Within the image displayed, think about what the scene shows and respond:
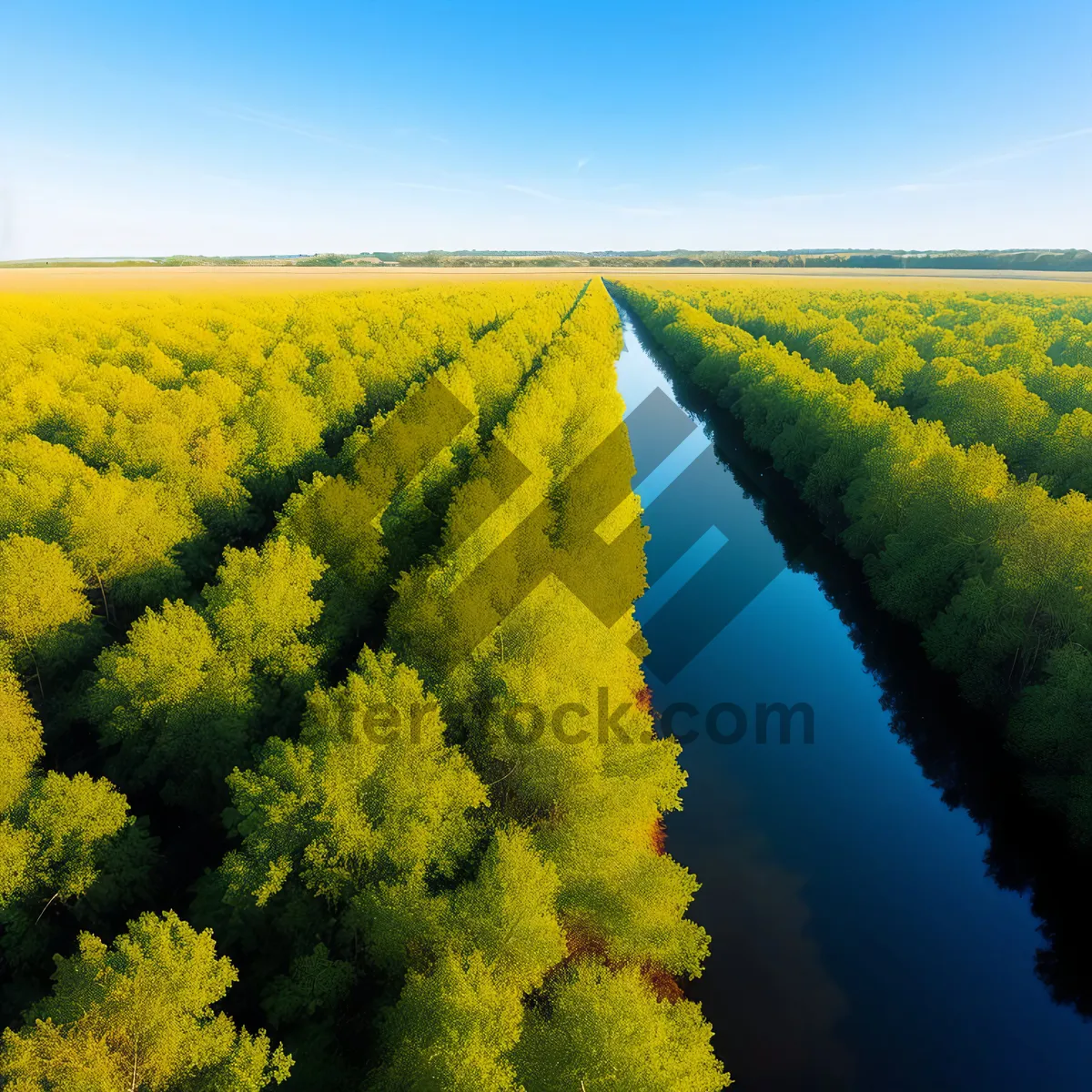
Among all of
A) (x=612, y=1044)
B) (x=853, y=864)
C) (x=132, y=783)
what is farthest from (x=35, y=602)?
(x=853, y=864)

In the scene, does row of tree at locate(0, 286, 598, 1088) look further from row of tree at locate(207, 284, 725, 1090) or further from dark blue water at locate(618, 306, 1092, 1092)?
dark blue water at locate(618, 306, 1092, 1092)

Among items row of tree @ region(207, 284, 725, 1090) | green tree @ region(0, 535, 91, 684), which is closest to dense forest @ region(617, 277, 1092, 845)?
row of tree @ region(207, 284, 725, 1090)

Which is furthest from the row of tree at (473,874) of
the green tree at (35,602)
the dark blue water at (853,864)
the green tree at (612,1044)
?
the green tree at (35,602)

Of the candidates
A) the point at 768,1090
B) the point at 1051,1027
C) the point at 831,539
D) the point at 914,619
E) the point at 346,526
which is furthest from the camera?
the point at 831,539

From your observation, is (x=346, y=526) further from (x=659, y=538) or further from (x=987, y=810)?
(x=987, y=810)

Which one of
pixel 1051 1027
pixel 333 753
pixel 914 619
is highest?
pixel 333 753

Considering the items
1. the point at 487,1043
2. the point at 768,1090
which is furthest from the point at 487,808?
the point at 768,1090
